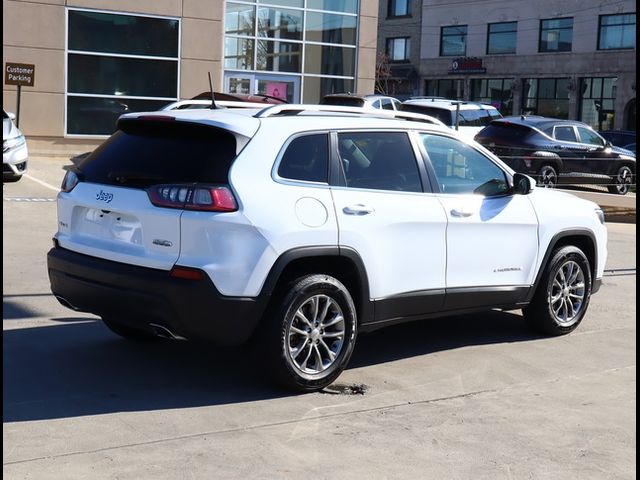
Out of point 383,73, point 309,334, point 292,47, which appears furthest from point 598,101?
point 309,334

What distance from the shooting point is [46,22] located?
73.2 ft

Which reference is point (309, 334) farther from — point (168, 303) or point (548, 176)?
point (548, 176)

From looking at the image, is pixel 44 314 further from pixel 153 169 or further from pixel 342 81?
pixel 342 81

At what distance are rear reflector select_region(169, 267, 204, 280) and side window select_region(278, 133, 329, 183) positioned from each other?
0.85 meters

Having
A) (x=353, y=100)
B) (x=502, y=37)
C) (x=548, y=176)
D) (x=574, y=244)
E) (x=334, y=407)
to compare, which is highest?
(x=502, y=37)

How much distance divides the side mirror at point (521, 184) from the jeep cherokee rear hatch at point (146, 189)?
245 centimetres

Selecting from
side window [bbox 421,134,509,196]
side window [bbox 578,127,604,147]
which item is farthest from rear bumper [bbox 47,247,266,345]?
side window [bbox 578,127,604,147]

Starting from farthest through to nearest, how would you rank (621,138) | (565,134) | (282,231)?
(621,138)
(565,134)
(282,231)

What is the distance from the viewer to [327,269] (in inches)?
247

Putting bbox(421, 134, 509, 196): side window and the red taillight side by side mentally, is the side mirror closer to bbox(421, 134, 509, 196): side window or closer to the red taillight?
bbox(421, 134, 509, 196): side window

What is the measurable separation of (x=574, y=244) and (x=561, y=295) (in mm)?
498

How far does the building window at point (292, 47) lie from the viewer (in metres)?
25.4

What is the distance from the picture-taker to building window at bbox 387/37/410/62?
67.4m

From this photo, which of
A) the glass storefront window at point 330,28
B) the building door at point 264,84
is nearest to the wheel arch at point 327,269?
the building door at point 264,84
